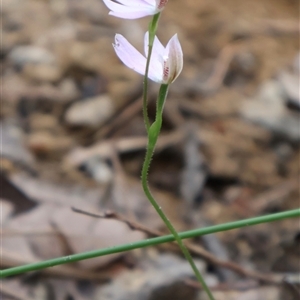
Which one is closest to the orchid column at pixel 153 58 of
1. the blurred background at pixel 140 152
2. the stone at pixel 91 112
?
the blurred background at pixel 140 152

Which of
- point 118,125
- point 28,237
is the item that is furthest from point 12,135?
point 28,237

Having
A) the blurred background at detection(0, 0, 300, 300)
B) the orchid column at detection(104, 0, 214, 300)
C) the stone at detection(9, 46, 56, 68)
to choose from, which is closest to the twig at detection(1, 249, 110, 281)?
the blurred background at detection(0, 0, 300, 300)

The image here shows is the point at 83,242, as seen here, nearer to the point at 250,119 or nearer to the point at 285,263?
the point at 285,263

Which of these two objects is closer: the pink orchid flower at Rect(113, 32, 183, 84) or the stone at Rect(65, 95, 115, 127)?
the pink orchid flower at Rect(113, 32, 183, 84)

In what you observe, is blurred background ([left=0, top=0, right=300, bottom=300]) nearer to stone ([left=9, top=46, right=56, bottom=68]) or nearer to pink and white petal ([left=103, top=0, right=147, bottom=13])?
stone ([left=9, top=46, right=56, bottom=68])

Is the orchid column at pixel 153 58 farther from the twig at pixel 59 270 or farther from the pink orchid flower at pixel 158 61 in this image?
the twig at pixel 59 270
